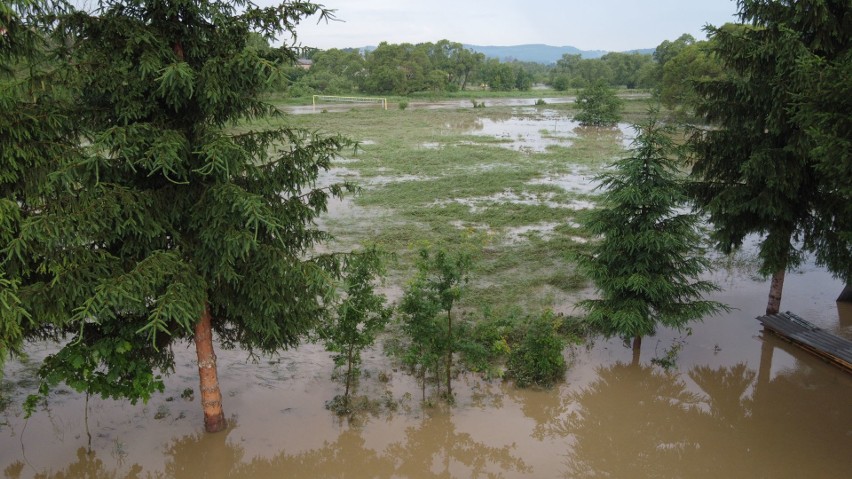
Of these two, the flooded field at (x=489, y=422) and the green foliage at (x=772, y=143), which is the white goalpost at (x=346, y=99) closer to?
the green foliage at (x=772, y=143)

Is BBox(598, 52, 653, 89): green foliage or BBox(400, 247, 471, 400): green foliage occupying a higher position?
BBox(598, 52, 653, 89): green foliage

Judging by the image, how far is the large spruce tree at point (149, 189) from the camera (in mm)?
6289

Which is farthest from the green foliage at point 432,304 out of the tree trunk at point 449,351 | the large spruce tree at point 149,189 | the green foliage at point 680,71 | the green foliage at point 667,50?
the green foliage at point 667,50

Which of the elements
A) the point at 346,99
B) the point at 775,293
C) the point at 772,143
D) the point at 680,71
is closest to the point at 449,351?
the point at 772,143

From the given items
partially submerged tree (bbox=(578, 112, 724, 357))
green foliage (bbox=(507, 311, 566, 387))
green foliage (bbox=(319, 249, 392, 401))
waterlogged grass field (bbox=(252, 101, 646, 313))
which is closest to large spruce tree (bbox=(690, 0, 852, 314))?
partially submerged tree (bbox=(578, 112, 724, 357))

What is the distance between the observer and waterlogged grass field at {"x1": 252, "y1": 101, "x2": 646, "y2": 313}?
1539 cm

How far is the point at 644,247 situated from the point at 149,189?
8.40 meters

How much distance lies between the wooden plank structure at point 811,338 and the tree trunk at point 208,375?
462 inches

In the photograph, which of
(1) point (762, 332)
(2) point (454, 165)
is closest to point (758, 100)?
(1) point (762, 332)

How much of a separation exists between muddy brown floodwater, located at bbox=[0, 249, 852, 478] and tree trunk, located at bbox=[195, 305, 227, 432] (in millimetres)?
249

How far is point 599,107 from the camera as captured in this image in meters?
48.1

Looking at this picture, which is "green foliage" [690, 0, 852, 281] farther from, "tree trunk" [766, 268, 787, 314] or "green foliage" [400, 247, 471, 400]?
"green foliage" [400, 247, 471, 400]

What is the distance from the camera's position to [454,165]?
30.4 metres

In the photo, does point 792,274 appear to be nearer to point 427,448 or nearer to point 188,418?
point 427,448
